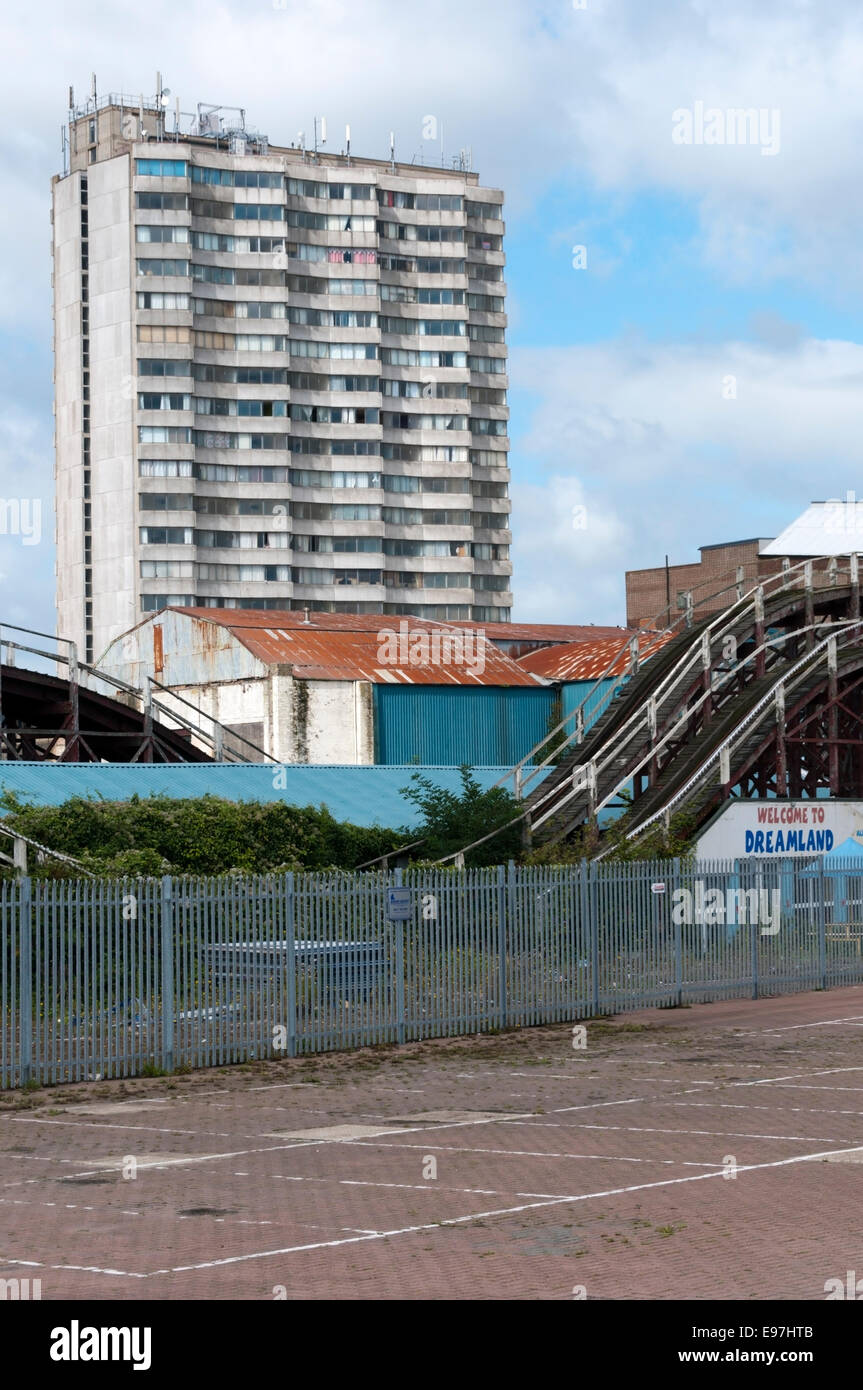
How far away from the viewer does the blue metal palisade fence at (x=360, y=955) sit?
2041 cm

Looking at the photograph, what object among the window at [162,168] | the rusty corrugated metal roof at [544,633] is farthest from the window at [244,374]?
the rusty corrugated metal roof at [544,633]

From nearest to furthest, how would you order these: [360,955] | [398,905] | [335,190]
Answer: [360,955]
[398,905]
[335,190]

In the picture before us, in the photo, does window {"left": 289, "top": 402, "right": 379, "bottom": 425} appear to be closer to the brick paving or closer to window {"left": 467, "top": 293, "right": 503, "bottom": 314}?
window {"left": 467, "top": 293, "right": 503, "bottom": 314}

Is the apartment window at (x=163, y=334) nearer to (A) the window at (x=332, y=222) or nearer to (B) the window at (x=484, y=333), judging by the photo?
(A) the window at (x=332, y=222)

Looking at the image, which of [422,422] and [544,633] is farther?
[422,422]

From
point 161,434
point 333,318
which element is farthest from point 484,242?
point 161,434

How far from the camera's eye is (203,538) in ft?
409

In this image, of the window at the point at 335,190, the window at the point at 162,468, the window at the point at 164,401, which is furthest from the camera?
the window at the point at 335,190

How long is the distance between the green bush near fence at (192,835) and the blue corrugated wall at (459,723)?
34.0ft

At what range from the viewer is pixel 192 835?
3341 centimetres

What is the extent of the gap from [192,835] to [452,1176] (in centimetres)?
1978

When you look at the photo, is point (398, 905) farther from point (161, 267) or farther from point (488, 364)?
point (488, 364)
